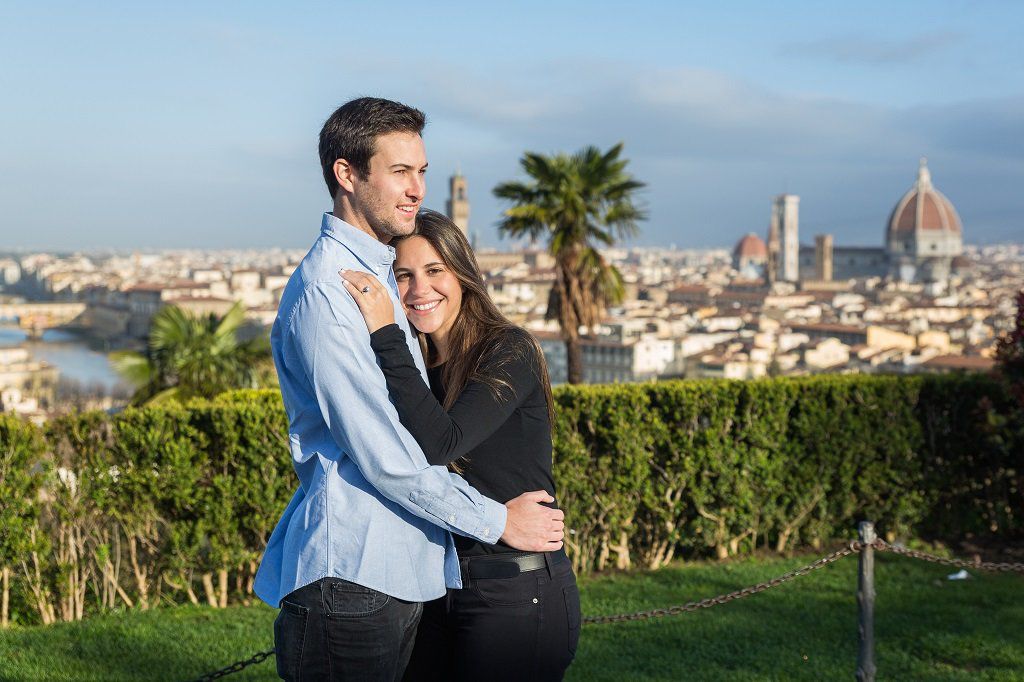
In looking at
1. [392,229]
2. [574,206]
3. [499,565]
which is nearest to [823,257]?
[574,206]

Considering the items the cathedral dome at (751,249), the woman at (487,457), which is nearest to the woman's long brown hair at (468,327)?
the woman at (487,457)

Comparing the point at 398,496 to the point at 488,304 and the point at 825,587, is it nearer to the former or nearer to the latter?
the point at 488,304

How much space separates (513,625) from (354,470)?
1.46 ft

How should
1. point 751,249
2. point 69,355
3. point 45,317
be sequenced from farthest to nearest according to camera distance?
point 751,249 < point 45,317 < point 69,355

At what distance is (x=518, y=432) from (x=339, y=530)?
41cm

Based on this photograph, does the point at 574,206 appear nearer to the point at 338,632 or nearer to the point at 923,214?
the point at 338,632

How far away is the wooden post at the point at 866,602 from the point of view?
3.42m

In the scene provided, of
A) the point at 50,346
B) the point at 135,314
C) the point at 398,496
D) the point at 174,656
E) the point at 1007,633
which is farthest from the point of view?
the point at 135,314

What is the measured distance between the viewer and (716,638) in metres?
4.39

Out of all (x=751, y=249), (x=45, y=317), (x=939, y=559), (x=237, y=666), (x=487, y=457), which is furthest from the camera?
(x=751, y=249)

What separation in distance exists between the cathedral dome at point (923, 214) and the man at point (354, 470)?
13438 cm

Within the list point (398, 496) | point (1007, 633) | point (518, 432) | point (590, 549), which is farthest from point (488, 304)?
point (590, 549)

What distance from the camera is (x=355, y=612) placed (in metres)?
1.72

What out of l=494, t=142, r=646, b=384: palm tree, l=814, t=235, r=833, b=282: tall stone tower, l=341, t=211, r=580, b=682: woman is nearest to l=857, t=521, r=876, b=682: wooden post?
l=341, t=211, r=580, b=682: woman
